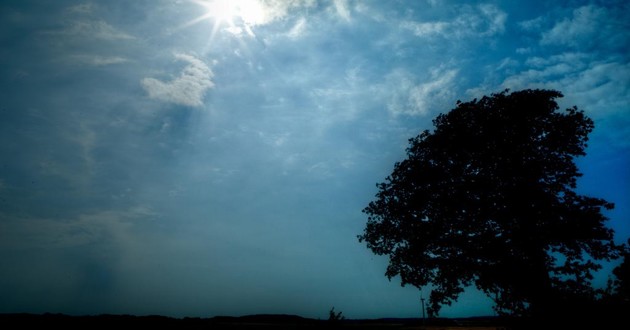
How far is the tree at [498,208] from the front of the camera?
15.6 meters

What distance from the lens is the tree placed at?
15.6 metres

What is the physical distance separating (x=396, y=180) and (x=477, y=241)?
5555mm

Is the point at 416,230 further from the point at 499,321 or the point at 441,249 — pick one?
the point at 499,321

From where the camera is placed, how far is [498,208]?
16500 millimetres

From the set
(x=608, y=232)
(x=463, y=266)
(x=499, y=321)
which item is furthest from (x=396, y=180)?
(x=608, y=232)

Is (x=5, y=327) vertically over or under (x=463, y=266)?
under

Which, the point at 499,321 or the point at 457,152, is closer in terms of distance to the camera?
the point at 499,321

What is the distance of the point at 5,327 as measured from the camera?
516 inches

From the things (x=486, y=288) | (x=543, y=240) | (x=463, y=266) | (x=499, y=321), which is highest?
(x=543, y=240)

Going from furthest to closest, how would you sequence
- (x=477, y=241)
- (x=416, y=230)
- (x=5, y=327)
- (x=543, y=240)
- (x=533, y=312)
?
(x=416, y=230) → (x=477, y=241) → (x=543, y=240) → (x=533, y=312) → (x=5, y=327)

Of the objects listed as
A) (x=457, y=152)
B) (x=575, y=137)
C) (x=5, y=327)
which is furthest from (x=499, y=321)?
(x=5, y=327)

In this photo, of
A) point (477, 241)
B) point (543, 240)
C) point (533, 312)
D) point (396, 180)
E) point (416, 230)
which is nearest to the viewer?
point (533, 312)

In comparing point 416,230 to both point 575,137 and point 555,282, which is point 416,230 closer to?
point 555,282

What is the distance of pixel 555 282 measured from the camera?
15.6m
